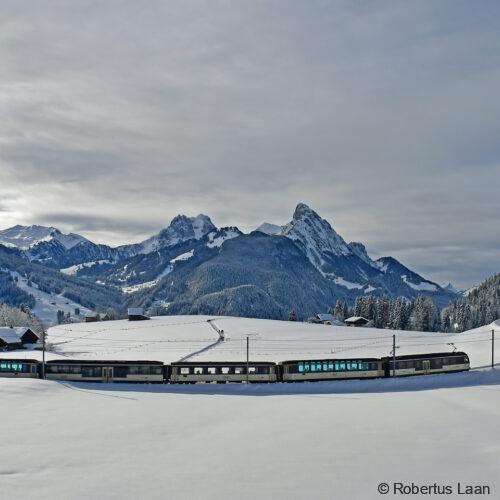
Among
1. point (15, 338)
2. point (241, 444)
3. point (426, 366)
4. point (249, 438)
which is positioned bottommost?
point (15, 338)

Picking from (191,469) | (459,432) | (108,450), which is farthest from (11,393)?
(459,432)

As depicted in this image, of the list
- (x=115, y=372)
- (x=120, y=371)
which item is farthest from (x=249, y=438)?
(x=115, y=372)

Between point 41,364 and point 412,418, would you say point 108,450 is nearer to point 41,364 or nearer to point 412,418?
point 412,418

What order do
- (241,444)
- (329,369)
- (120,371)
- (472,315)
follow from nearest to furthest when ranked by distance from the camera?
(241,444)
(120,371)
(329,369)
(472,315)

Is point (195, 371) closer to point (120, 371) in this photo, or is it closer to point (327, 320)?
point (120, 371)

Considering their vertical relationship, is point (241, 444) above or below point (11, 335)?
above

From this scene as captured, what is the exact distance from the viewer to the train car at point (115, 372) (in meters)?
54.7

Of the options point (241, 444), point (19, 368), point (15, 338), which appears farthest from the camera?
point (15, 338)

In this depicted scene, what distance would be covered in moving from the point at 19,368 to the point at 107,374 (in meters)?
11.2

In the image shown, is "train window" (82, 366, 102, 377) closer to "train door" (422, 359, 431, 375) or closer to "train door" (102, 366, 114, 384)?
"train door" (102, 366, 114, 384)

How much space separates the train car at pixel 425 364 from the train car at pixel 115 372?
2724 centimetres

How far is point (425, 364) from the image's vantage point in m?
58.4

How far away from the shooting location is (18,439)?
27.1 metres

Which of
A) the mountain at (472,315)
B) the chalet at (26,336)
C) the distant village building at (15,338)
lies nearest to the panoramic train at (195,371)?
the distant village building at (15,338)
